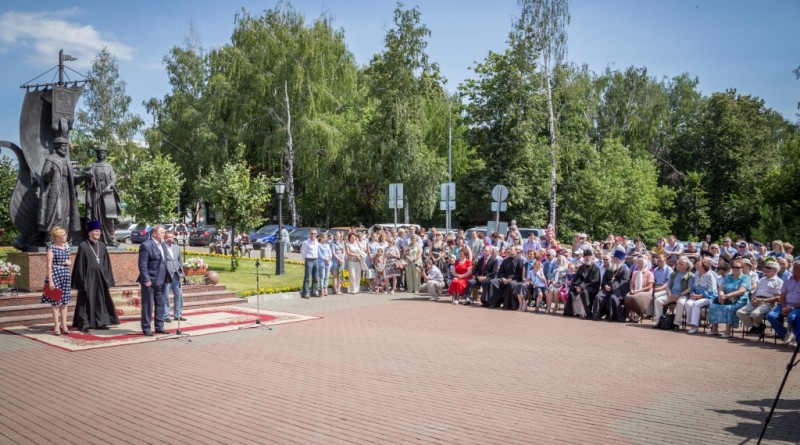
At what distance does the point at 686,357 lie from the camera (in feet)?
33.0

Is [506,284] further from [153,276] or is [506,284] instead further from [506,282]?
[153,276]

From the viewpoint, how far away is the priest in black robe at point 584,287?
14.6 meters

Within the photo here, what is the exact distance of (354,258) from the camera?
18266 millimetres

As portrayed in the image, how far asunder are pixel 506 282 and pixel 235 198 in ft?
34.9

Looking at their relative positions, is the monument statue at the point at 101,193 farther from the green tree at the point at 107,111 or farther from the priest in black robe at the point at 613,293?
the green tree at the point at 107,111

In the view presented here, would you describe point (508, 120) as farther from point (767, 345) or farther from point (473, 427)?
point (473, 427)

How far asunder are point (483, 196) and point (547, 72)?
26.6 feet

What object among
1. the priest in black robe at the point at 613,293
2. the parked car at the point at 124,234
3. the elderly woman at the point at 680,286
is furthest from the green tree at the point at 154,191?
the parked car at the point at 124,234

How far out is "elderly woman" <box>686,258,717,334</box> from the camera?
12.7 meters

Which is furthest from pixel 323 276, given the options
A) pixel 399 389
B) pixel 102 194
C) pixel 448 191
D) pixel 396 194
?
pixel 399 389

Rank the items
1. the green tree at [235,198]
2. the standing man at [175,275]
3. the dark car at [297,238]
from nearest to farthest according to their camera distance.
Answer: the standing man at [175,275] < the green tree at [235,198] < the dark car at [297,238]

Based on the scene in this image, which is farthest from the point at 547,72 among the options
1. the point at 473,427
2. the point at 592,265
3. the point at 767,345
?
the point at 473,427

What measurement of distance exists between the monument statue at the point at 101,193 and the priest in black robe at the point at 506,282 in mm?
9995

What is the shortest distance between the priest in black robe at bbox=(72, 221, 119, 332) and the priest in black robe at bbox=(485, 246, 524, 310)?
30.9ft
